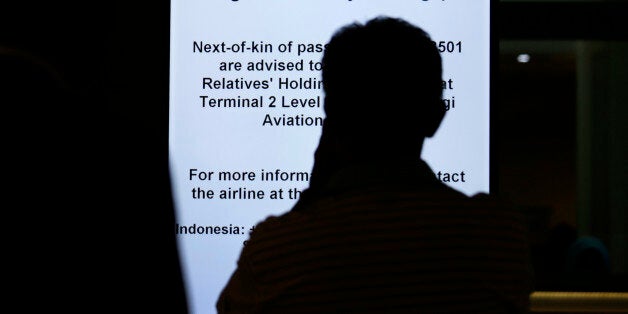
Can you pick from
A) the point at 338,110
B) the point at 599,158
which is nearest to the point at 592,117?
the point at 599,158

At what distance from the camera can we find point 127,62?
2.51 metres

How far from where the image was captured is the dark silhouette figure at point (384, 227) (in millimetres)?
1328

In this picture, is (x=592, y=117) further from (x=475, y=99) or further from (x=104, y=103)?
(x=104, y=103)

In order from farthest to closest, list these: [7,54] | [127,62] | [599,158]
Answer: [599,158], [127,62], [7,54]

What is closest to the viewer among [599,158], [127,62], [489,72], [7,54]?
[7,54]

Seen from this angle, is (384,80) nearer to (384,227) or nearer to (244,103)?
(384,227)

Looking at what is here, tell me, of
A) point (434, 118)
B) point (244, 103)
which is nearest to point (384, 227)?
point (434, 118)

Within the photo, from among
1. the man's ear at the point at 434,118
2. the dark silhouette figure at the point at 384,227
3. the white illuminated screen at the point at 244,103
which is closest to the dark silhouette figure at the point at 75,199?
the dark silhouette figure at the point at 384,227

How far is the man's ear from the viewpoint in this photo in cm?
142

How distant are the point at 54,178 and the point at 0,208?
6 centimetres

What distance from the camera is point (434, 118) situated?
4.70ft

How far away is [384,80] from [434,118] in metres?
0.11

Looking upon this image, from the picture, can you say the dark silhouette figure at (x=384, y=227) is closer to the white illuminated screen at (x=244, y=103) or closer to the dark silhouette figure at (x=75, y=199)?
the dark silhouette figure at (x=75, y=199)

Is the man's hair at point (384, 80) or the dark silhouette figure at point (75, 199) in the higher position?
the man's hair at point (384, 80)
